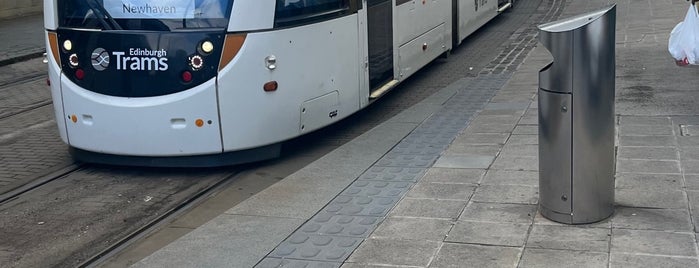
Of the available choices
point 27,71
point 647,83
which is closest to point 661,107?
point 647,83

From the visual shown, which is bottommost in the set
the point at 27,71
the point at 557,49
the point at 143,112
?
the point at 27,71

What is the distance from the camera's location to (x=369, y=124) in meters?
10.2

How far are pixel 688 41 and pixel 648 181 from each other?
2752 millimetres

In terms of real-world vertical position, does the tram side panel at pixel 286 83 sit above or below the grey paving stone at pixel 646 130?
above

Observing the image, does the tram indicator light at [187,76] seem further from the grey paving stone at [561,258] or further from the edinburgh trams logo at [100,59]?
the grey paving stone at [561,258]

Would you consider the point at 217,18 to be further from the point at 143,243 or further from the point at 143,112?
the point at 143,243

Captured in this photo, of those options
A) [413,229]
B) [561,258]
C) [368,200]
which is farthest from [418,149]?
[561,258]

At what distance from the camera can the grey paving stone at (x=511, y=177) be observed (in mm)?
6906

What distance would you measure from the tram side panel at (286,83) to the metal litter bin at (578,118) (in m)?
2.80

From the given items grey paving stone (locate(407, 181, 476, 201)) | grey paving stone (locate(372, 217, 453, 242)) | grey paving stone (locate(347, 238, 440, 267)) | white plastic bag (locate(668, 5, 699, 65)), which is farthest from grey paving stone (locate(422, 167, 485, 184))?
white plastic bag (locate(668, 5, 699, 65))

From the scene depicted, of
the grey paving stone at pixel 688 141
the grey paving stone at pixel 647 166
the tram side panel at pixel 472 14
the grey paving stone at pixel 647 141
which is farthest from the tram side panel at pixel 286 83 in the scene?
the tram side panel at pixel 472 14

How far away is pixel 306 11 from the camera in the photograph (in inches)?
330

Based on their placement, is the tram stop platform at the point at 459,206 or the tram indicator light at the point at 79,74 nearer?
the tram stop platform at the point at 459,206

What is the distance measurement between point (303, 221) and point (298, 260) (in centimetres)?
83
